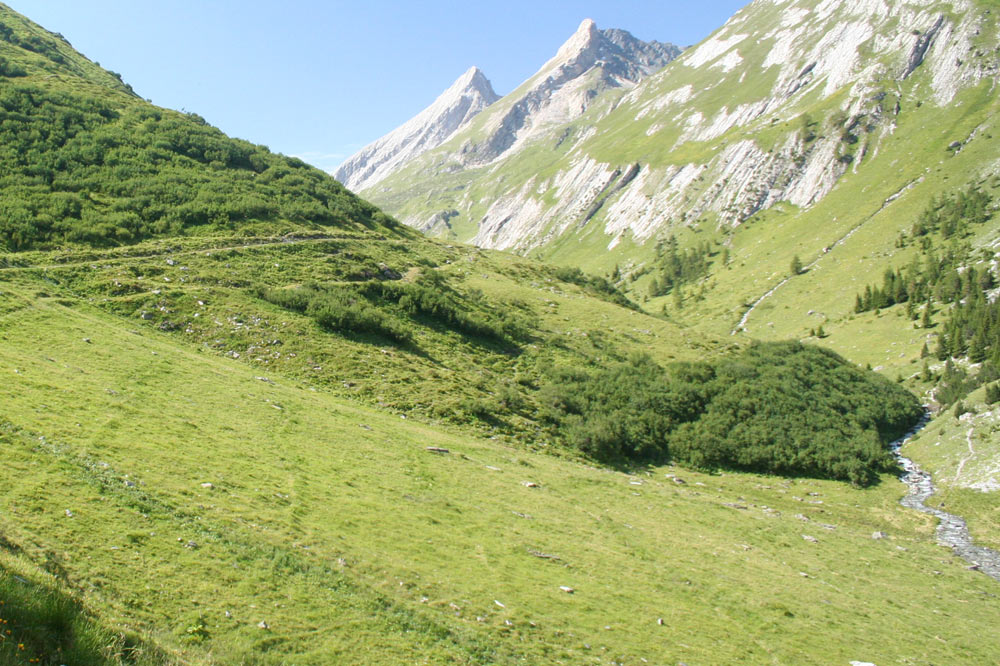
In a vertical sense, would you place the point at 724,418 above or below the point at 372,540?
above

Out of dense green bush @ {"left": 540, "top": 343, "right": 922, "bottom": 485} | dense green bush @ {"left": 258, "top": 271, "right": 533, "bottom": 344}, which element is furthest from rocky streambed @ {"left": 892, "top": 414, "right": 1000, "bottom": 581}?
dense green bush @ {"left": 258, "top": 271, "right": 533, "bottom": 344}

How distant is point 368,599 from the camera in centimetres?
1345

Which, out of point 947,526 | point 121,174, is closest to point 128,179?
point 121,174

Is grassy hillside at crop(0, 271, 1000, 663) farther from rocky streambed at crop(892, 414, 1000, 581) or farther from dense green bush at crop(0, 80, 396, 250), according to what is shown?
dense green bush at crop(0, 80, 396, 250)

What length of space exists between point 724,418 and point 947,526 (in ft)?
49.3

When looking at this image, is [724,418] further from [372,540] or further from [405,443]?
[372,540]

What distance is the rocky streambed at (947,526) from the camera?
29845 mm

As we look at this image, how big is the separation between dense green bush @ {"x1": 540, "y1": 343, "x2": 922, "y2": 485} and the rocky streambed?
221cm

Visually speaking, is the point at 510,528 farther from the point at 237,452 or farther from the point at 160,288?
the point at 160,288

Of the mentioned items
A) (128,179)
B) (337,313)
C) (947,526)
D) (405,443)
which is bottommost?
(405,443)

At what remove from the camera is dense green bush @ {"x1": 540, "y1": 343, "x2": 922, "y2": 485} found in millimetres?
40094

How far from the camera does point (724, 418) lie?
4291 cm

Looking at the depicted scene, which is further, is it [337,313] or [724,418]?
[724,418]

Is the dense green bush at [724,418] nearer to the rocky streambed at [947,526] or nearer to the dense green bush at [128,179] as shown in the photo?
the rocky streambed at [947,526]
